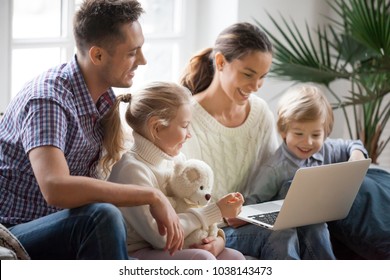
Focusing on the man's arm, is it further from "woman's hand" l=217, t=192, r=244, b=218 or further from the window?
the window

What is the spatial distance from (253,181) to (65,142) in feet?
2.67

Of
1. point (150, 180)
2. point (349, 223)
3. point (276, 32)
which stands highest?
point (276, 32)

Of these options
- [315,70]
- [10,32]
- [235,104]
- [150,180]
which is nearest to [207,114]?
[235,104]

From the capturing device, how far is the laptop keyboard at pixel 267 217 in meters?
2.58

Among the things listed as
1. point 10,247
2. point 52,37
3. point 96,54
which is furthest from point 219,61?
point 10,247

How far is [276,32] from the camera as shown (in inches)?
153

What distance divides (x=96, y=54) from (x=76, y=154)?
0.29 metres

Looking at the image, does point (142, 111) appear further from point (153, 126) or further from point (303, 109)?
point (303, 109)

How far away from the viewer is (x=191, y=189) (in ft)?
7.94

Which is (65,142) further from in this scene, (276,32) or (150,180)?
(276,32)

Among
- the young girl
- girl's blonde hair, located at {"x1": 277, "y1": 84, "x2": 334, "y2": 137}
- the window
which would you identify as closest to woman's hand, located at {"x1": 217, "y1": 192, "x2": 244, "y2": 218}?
the young girl

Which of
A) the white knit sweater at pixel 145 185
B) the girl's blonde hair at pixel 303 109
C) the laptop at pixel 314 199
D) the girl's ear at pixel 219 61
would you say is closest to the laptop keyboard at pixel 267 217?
the laptop at pixel 314 199

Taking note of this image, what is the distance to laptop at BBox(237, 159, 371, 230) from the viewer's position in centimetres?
253

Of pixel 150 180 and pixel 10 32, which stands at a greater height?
pixel 10 32
